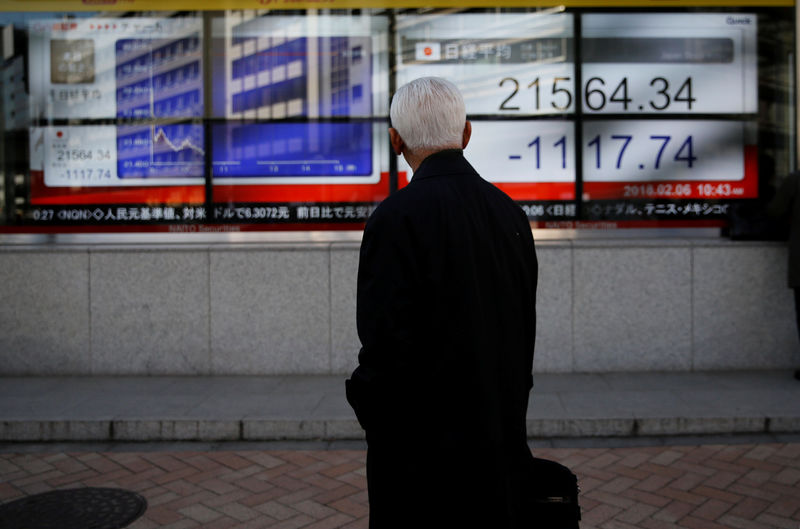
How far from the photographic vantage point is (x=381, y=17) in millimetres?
7070

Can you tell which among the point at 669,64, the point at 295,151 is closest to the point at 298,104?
the point at 295,151

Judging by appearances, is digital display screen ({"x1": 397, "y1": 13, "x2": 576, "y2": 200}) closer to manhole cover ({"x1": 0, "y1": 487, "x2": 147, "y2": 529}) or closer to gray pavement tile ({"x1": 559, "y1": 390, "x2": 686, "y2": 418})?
gray pavement tile ({"x1": 559, "y1": 390, "x2": 686, "y2": 418})

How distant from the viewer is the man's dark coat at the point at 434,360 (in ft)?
6.37

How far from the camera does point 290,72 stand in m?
7.12

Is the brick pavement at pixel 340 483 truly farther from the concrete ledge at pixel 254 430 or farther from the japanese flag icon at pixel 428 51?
the japanese flag icon at pixel 428 51

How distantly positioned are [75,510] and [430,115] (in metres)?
3.10

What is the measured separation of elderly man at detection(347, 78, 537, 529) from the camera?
194cm

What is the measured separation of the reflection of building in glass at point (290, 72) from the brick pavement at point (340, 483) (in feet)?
11.4

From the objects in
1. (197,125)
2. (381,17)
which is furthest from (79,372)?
(381,17)

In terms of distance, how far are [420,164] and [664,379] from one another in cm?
493

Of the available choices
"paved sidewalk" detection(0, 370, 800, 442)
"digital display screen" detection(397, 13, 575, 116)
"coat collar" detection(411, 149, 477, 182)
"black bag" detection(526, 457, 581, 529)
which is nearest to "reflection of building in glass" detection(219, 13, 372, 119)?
"digital display screen" detection(397, 13, 575, 116)

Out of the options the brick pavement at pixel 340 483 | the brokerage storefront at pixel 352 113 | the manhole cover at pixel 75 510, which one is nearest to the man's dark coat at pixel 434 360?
the brick pavement at pixel 340 483

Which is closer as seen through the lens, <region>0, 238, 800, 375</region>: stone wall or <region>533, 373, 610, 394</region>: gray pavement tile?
<region>533, 373, 610, 394</region>: gray pavement tile

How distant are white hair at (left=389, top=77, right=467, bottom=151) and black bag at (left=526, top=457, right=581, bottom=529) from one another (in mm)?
943
